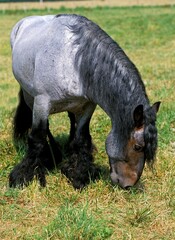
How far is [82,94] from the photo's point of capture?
14.8ft

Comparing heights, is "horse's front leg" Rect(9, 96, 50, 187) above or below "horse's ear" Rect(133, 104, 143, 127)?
below

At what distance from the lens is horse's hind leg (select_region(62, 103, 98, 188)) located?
16.3 feet

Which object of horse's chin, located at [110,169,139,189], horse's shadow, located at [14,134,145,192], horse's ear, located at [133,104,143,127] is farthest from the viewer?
horse's shadow, located at [14,134,145,192]

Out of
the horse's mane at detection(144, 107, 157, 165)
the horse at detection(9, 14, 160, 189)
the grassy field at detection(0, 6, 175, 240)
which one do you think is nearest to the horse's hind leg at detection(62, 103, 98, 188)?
the horse at detection(9, 14, 160, 189)

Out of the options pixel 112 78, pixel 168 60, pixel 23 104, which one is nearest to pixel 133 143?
pixel 112 78

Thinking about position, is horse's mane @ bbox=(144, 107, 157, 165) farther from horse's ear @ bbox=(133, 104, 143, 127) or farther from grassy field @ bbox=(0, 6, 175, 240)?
grassy field @ bbox=(0, 6, 175, 240)

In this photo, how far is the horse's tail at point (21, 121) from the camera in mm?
5926

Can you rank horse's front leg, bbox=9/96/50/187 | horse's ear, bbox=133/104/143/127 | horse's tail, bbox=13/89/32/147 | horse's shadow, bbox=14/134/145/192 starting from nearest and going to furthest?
1. horse's ear, bbox=133/104/143/127
2. horse's front leg, bbox=9/96/50/187
3. horse's shadow, bbox=14/134/145/192
4. horse's tail, bbox=13/89/32/147

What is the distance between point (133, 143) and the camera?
4141 millimetres

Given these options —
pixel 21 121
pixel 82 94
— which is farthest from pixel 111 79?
pixel 21 121

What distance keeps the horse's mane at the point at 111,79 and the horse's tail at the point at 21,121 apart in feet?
5.11

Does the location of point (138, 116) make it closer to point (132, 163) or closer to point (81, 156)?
point (132, 163)

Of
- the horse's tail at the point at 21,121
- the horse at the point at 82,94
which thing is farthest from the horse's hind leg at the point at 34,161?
the horse's tail at the point at 21,121

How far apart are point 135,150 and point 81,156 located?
108 cm
